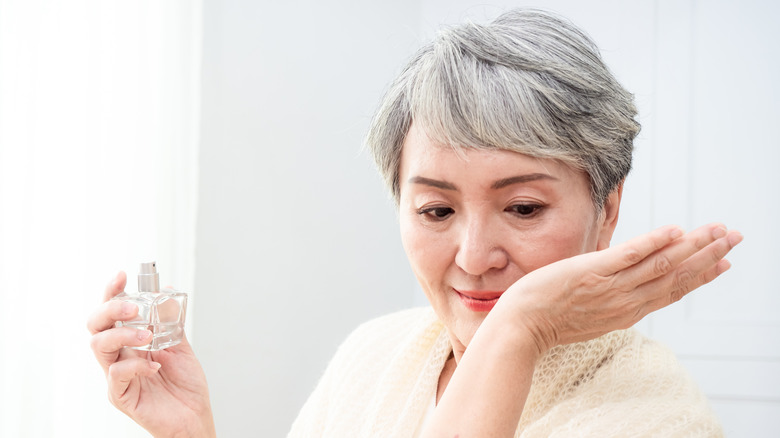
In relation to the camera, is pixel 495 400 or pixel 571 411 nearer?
pixel 495 400

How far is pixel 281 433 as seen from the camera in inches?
97.9

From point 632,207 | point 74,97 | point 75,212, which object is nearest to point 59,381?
point 75,212

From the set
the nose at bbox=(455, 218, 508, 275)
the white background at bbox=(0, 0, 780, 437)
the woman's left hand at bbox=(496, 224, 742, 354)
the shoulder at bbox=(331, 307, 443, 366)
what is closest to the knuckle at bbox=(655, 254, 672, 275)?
the woman's left hand at bbox=(496, 224, 742, 354)

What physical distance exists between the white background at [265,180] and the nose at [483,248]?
1.06 meters

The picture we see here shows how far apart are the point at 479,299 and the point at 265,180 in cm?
145

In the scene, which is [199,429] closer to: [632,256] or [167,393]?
[167,393]

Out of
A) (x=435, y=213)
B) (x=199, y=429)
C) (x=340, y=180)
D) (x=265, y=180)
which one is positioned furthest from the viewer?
(x=340, y=180)

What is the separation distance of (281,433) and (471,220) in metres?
1.69

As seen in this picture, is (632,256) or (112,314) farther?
(112,314)

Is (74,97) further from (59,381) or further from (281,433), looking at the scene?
(281,433)

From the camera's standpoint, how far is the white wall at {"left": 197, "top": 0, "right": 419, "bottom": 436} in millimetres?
2248

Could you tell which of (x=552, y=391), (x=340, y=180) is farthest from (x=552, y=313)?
(x=340, y=180)

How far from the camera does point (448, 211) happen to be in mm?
1116

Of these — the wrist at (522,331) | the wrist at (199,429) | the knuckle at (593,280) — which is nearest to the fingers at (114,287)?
the wrist at (199,429)
